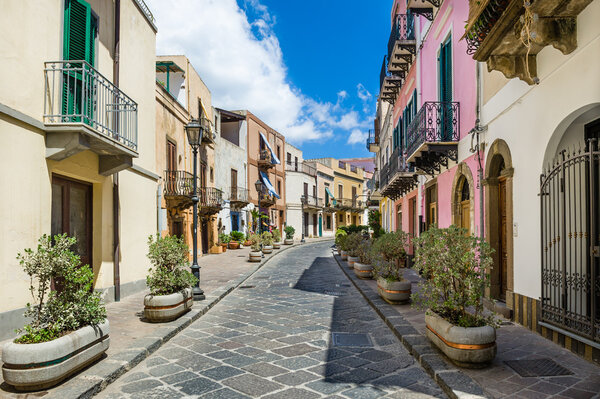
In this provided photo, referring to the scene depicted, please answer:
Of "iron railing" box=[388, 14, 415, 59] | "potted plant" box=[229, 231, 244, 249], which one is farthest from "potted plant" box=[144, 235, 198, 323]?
"potted plant" box=[229, 231, 244, 249]

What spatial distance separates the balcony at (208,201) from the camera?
21.0m

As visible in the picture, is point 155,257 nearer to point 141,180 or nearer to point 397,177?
point 141,180

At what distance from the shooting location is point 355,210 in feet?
169

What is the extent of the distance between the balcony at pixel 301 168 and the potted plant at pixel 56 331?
115ft

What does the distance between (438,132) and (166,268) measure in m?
7.02

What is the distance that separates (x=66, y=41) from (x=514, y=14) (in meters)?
6.93

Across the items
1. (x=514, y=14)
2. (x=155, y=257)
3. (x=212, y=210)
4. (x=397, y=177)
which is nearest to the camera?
(x=514, y=14)

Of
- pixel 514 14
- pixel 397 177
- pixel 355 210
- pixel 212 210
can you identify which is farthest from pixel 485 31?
pixel 355 210

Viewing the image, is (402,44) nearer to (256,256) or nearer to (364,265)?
(364,265)

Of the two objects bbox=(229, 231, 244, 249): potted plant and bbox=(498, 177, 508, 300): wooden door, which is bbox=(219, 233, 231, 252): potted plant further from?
bbox=(498, 177, 508, 300): wooden door

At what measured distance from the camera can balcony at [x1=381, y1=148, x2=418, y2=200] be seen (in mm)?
14695

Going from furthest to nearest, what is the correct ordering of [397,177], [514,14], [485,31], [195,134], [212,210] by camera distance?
[212,210], [397,177], [195,134], [485,31], [514,14]

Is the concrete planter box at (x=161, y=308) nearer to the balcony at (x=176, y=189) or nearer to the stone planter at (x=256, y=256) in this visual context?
the balcony at (x=176, y=189)

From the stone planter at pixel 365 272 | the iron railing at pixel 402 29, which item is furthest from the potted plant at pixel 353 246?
the iron railing at pixel 402 29
